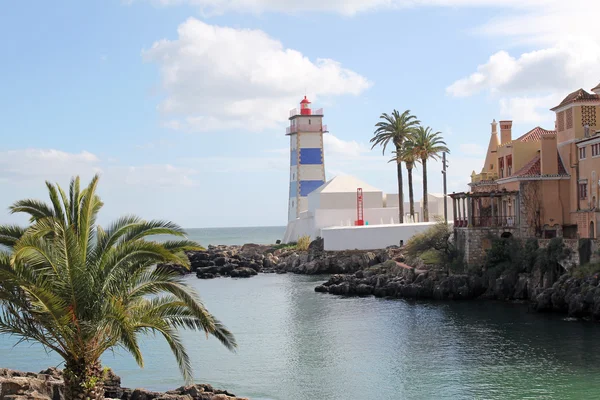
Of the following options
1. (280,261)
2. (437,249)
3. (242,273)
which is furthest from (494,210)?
(280,261)

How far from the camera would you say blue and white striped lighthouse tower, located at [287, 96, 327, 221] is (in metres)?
74.6

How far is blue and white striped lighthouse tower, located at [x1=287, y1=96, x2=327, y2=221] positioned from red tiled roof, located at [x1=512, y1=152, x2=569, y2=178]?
33.3m

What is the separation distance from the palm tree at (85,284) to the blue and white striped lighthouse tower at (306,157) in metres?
59.8

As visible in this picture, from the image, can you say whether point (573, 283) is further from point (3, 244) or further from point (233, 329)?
point (3, 244)

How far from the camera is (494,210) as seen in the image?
148 ft

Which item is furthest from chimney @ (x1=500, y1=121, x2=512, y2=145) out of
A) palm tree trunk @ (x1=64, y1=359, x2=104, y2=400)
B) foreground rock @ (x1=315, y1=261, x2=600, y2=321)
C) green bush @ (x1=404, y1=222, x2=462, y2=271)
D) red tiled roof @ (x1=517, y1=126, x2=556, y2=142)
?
palm tree trunk @ (x1=64, y1=359, x2=104, y2=400)

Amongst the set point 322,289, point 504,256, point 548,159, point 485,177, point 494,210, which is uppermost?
point 548,159

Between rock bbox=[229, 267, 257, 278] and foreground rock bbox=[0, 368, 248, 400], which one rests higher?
rock bbox=[229, 267, 257, 278]

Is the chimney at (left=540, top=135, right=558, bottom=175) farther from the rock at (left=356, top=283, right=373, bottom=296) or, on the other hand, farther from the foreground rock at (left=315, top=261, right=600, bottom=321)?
the rock at (left=356, top=283, right=373, bottom=296)

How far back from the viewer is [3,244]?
13.9 m

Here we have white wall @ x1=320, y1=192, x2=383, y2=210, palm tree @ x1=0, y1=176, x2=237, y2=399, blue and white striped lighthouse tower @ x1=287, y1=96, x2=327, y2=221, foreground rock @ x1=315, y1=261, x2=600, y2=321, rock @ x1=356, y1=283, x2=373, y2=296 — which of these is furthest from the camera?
blue and white striped lighthouse tower @ x1=287, y1=96, x2=327, y2=221

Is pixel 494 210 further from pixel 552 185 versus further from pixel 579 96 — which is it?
pixel 579 96

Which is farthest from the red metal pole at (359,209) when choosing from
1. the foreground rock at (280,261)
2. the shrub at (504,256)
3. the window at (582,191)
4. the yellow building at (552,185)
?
the window at (582,191)

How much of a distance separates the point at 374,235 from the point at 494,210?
56.1 feet
